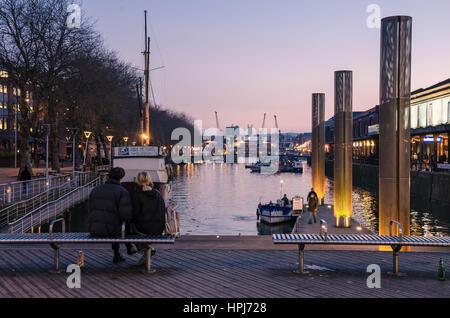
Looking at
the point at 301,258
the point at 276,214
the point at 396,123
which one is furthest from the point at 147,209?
the point at 276,214

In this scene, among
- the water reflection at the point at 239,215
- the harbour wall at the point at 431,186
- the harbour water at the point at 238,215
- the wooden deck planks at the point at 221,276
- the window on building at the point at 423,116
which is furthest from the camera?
the window on building at the point at 423,116

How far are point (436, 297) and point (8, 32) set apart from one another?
127 ft

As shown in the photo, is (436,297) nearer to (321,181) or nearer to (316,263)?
(316,263)

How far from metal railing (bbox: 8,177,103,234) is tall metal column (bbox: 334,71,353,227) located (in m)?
11.7

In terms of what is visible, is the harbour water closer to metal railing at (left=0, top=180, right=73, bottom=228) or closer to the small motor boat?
the small motor boat

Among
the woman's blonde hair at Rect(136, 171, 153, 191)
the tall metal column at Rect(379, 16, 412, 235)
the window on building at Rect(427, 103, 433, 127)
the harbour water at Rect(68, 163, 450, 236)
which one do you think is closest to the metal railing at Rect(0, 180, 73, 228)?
the harbour water at Rect(68, 163, 450, 236)

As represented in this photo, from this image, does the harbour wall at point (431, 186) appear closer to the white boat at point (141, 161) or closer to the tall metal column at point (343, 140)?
the tall metal column at point (343, 140)

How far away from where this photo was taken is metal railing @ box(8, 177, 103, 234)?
75.9ft

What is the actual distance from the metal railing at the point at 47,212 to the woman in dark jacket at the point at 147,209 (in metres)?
10.0

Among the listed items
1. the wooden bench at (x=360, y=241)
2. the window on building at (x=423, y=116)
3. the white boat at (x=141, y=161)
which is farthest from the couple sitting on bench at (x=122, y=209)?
the window on building at (x=423, y=116)

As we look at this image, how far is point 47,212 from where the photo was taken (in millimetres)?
28406

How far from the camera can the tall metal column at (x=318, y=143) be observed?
39.5 metres
